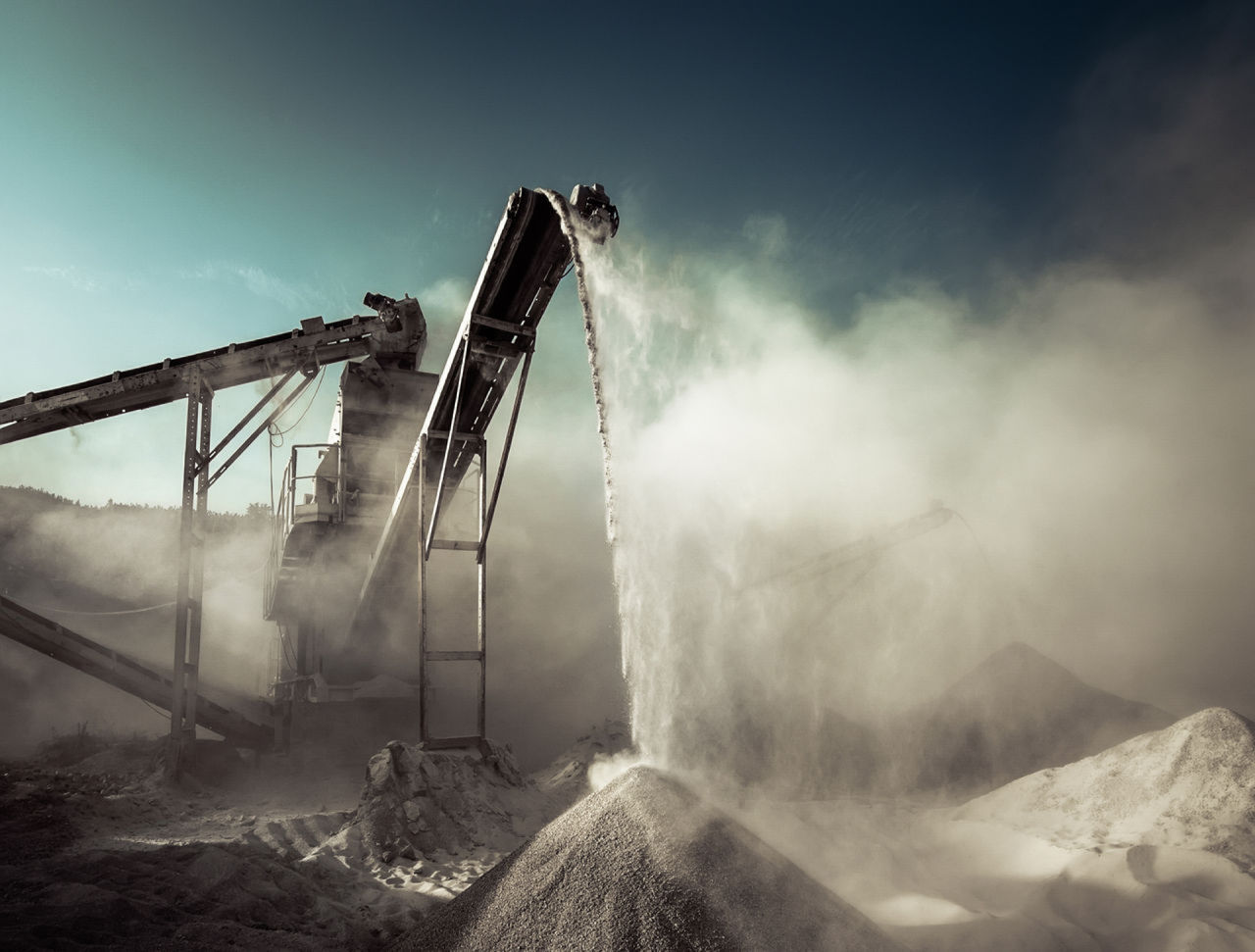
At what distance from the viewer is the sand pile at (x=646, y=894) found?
3.49 meters

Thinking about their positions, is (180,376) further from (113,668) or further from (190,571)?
(113,668)

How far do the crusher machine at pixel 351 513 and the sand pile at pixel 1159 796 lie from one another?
634cm

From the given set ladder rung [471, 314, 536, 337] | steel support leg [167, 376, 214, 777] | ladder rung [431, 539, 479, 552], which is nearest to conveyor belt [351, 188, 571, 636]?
ladder rung [471, 314, 536, 337]

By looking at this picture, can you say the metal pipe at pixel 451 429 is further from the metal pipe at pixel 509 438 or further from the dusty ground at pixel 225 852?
the dusty ground at pixel 225 852

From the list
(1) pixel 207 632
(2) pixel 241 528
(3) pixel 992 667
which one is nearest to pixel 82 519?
(2) pixel 241 528

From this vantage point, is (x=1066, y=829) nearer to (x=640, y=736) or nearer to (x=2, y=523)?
(x=640, y=736)

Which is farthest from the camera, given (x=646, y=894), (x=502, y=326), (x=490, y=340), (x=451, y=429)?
(x=451, y=429)

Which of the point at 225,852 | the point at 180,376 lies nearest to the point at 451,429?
the point at 225,852

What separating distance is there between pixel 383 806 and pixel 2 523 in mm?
26069

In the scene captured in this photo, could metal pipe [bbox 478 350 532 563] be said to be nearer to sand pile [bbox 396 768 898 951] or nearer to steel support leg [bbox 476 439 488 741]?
steel support leg [bbox 476 439 488 741]

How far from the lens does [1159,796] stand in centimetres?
545

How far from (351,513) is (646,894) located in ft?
31.1

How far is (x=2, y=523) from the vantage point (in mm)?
24438

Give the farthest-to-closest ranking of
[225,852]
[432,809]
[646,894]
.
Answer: [432,809], [225,852], [646,894]
